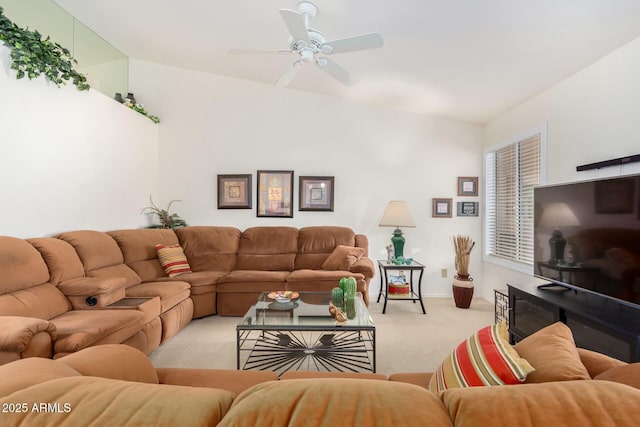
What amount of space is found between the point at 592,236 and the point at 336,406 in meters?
2.49

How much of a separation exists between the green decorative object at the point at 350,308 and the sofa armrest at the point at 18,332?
75.0 inches

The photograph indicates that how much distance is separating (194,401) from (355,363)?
7.21ft

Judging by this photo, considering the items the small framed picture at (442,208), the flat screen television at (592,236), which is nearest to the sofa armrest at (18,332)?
the flat screen television at (592,236)

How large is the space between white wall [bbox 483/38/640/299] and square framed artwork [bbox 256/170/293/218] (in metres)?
3.03

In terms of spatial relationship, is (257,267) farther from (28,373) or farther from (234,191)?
(28,373)

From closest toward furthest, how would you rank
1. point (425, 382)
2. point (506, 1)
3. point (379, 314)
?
point (425, 382) < point (506, 1) < point (379, 314)

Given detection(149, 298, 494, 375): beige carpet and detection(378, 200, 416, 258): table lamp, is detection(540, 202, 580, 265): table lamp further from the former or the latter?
detection(378, 200, 416, 258): table lamp

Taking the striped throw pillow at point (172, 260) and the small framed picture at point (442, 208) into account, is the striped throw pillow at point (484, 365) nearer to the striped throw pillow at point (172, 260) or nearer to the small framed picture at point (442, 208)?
the striped throw pillow at point (172, 260)

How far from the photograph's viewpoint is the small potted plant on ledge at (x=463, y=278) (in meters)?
3.99

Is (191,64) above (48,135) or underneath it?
above

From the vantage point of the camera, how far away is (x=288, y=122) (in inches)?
183

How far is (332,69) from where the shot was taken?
2.79 metres

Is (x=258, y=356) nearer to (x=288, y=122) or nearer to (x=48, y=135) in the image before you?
(x=48, y=135)

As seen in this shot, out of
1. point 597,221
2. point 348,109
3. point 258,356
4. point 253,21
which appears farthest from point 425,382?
point 348,109
